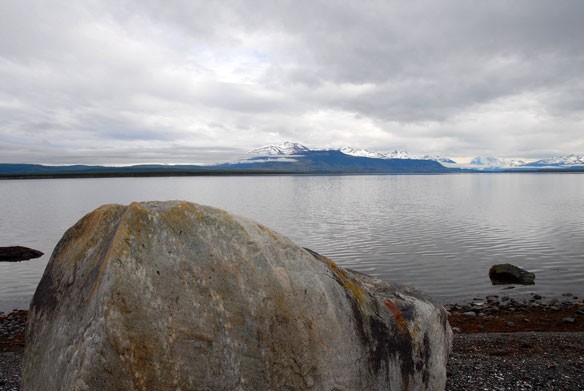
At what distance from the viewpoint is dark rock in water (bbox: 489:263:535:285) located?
87.3 feet

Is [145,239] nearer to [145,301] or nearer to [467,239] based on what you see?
[145,301]

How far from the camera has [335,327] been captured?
656cm

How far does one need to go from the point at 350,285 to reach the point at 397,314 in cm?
121

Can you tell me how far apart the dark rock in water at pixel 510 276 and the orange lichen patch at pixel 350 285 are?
76.6 ft

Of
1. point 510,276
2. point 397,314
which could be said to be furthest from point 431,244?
point 397,314

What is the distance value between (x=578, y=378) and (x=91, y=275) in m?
12.6

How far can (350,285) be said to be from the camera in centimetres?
723

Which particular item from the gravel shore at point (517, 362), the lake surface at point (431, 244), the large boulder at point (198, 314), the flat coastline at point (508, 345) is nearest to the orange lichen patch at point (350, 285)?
the large boulder at point (198, 314)

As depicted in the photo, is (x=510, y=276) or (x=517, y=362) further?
(x=510, y=276)

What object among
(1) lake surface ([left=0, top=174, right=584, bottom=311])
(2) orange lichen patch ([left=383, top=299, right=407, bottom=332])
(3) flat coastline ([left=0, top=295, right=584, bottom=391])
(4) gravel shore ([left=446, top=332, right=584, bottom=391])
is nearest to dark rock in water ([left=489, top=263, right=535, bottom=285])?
(1) lake surface ([left=0, top=174, right=584, bottom=311])

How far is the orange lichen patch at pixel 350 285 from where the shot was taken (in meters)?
7.12

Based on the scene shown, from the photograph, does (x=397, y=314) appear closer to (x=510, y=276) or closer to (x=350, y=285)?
(x=350, y=285)

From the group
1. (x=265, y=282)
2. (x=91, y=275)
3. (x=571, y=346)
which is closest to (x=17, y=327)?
(x=91, y=275)

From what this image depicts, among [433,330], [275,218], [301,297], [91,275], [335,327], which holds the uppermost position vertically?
[91,275]
